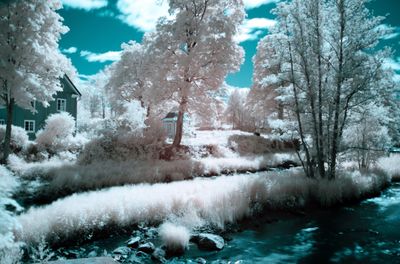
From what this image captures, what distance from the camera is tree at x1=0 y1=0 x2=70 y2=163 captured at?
16391mm

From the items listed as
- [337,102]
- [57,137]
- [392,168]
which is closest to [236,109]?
[392,168]

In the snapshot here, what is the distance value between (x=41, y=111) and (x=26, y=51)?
14.5m

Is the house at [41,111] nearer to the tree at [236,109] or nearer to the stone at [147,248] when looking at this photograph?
the stone at [147,248]

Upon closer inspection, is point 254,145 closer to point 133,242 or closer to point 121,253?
point 133,242

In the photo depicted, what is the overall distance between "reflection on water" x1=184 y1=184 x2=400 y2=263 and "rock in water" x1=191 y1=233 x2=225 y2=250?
0.19 metres

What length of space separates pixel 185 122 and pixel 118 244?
62.0 feet

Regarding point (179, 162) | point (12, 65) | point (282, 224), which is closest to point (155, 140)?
point (179, 162)

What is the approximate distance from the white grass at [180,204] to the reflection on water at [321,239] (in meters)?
0.96

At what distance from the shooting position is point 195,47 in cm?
2033

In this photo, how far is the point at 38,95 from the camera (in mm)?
17750

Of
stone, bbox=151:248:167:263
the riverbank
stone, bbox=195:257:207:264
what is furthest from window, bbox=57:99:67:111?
stone, bbox=195:257:207:264

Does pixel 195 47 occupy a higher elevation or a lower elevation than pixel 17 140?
higher

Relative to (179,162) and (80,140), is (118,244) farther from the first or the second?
(80,140)

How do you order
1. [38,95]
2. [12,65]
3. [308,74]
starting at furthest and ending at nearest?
[38,95], [12,65], [308,74]
